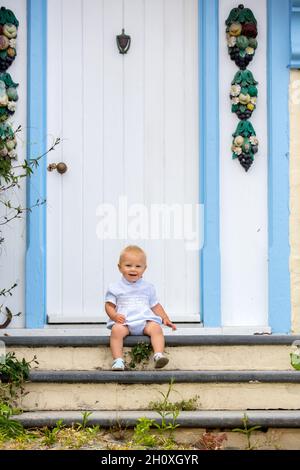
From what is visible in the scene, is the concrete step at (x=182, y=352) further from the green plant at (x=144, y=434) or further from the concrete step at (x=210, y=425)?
the green plant at (x=144, y=434)

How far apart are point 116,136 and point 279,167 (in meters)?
1.16

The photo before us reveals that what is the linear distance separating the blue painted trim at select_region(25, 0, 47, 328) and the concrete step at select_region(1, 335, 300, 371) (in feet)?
2.29

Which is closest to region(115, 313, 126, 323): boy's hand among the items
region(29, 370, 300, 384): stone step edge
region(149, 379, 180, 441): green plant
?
region(29, 370, 300, 384): stone step edge

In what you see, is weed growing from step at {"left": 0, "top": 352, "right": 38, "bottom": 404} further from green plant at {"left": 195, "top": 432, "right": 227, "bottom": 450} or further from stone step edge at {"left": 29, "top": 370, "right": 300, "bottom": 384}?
green plant at {"left": 195, "top": 432, "right": 227, "bottom": 450}

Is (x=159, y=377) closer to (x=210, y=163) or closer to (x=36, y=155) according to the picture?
(x=210, y=163)

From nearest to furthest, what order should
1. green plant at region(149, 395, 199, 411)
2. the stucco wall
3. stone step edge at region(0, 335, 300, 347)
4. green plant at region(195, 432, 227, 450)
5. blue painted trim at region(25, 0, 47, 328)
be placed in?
green plant at region(195, 432, 227, 450) → green plant at region(149, 395, 199, 411) → stone step edge at region(0, 335, 300, 347) → blue painted trim at region(25, 0, 47, 328) → the stucco wall

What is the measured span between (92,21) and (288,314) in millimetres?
2455

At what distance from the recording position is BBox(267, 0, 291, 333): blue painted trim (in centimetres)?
707

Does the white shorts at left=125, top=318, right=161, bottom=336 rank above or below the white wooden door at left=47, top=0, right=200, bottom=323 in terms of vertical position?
below

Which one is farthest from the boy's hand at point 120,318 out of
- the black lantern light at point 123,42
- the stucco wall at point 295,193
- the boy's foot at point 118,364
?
the black lantern light at point 123,42

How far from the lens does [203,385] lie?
6004 mm

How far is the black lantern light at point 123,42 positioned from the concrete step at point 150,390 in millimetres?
2410

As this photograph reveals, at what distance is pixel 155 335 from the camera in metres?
6.16

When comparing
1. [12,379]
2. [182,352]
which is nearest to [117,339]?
[182,352]
